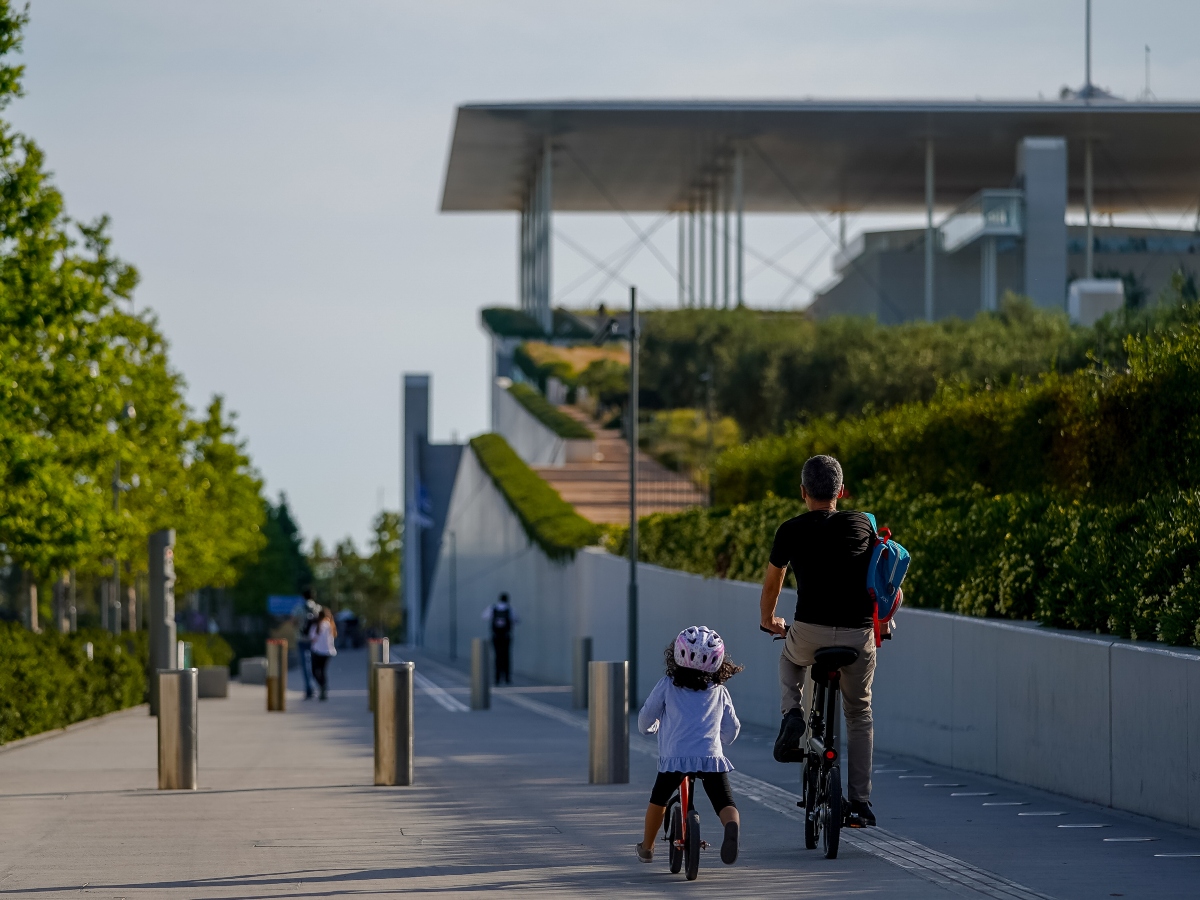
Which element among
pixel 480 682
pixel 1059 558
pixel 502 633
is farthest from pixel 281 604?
pixel 1059 558

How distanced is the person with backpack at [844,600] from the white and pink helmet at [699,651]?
30cm

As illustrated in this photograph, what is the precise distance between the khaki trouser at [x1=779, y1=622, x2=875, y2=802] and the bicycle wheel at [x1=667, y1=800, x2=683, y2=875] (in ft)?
2.33

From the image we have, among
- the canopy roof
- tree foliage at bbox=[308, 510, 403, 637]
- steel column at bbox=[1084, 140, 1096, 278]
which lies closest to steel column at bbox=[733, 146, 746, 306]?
the canopy roof

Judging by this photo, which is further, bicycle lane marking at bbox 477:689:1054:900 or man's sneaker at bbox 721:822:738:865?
man's sneaker at bbox 721:822:738:865

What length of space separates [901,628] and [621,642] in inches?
598

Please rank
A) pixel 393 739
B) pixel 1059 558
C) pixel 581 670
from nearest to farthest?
pixel 1059 558 → pixel 393 739 → pixel 581 670

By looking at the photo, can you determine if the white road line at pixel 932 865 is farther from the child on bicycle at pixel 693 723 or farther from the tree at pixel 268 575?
the tree at pixel 268 575

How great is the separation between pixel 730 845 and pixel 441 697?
21.8 meters

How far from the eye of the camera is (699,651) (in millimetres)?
8352

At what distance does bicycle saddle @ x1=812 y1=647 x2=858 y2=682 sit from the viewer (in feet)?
27.6

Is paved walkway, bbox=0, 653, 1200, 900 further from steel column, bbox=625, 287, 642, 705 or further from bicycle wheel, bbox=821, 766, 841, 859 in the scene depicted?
steel column, bbox=625, 287, 642, 705

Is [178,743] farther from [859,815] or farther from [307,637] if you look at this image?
[307,637]

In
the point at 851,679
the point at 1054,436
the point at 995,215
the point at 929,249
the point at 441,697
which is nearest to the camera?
the point at 851,679

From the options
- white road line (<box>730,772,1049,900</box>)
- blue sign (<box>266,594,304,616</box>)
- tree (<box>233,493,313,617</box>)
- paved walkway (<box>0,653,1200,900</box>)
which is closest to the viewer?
white road line (<box>730,772,1049,900</box>)
